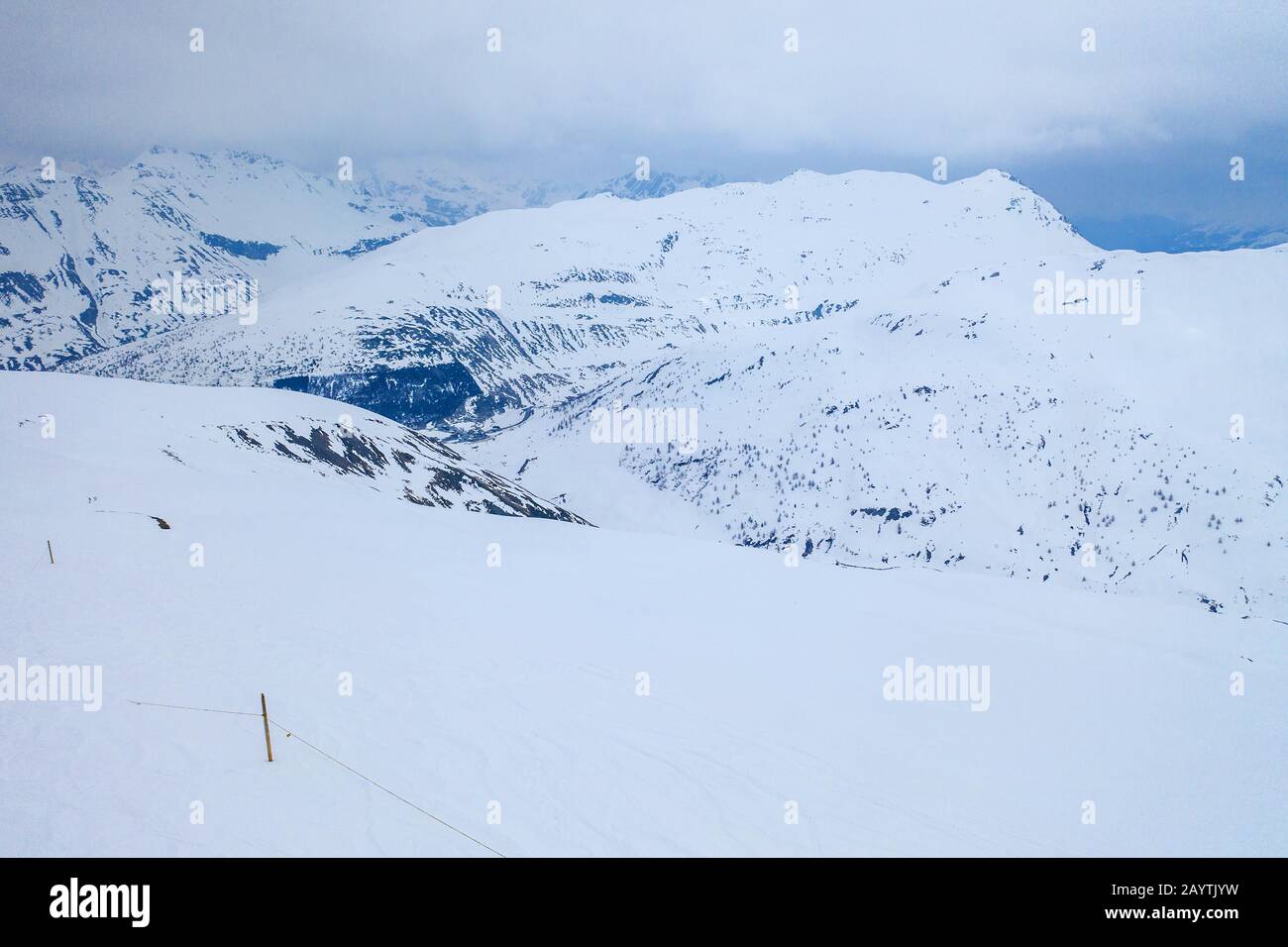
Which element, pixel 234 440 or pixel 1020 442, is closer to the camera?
pixel 234 440

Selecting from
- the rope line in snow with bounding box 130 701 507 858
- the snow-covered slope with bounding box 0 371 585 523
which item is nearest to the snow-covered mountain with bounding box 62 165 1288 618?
the snow-covered slope with bounding box 0 371 585 523

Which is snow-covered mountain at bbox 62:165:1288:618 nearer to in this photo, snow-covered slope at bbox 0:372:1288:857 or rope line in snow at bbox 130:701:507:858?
snow-covered slope at bbox 0:372:1288:857

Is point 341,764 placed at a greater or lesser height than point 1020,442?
lesser

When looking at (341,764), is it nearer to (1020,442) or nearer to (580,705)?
(580,705)

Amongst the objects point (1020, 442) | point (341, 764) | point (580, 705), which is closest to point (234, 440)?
point (580, 705)

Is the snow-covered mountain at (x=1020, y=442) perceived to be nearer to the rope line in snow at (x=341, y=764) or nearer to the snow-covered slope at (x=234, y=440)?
the snow-covered slope at (x=234, y=440)

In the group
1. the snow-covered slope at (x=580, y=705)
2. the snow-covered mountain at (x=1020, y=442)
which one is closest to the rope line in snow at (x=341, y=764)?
the snow-covered slope at (x=580, y=705)

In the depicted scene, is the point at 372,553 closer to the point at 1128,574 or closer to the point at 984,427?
the point at 1128,574

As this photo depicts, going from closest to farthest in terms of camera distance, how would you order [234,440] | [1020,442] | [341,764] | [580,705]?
[341,764] < [580,705] < [234,440] < [1020,442]
